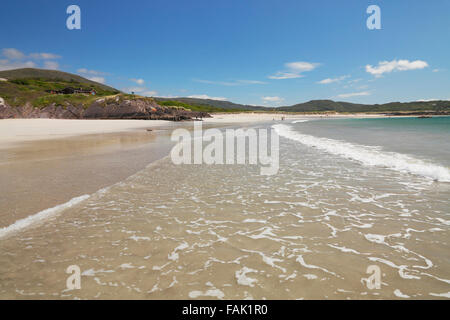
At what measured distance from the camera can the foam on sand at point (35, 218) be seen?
5.37m

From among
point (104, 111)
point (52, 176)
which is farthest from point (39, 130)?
point (104, 111)

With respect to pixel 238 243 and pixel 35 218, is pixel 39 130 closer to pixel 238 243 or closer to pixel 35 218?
pixel 35 218

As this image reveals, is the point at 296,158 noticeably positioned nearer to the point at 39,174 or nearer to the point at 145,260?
the point at 145,260

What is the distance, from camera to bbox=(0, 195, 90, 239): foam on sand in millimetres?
5366

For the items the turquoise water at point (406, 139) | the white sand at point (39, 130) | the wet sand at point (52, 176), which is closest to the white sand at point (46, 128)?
the white sand at point (39, 130)

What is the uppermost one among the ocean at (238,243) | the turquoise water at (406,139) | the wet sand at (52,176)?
the turquoise water at (406,139)

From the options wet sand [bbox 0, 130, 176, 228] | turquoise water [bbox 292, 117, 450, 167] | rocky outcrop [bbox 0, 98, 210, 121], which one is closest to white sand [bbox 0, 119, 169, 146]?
wet sand [bbox 0, 130, 176, 228]

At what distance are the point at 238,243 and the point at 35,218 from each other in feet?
17.2

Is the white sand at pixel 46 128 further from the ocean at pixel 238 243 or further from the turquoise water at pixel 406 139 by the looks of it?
the turquoise water at pixel 406 139

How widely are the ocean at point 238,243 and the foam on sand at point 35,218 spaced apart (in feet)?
0.08

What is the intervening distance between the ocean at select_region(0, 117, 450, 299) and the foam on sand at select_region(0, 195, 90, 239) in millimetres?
26

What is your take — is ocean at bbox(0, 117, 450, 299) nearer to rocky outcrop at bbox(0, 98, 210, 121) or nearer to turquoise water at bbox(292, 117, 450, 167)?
turquoise water at bbox(292, 117, 450, 167)
